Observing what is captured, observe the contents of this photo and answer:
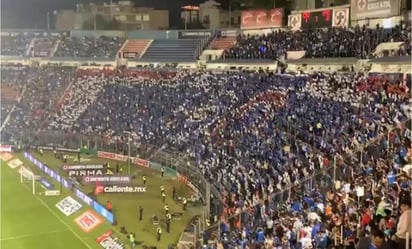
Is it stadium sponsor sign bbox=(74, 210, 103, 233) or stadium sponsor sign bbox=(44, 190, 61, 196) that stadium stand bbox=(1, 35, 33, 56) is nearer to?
stadium sponsor sign bbox=(44, 190, 61, 196)

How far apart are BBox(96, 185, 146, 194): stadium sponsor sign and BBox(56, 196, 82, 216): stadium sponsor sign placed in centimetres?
65

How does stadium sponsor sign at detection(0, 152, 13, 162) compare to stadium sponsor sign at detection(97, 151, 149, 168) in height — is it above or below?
above

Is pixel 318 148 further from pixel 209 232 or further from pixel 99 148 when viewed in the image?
pixel 99 148

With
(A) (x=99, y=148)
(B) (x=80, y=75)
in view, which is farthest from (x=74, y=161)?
(B) (x=80, y=75)

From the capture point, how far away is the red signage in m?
22.5

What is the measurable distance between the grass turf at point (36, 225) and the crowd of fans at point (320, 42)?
8256 millimetres

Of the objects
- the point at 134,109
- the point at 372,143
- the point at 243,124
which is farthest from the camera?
the point at 134,109

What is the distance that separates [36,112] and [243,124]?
9477mm

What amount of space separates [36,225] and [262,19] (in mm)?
14862

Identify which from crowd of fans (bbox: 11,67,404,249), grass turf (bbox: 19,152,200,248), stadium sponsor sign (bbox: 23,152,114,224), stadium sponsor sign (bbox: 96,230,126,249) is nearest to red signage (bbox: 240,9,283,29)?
crowd of fans (bbox: 11,67,404,249)

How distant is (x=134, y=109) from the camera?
19719 millimetres

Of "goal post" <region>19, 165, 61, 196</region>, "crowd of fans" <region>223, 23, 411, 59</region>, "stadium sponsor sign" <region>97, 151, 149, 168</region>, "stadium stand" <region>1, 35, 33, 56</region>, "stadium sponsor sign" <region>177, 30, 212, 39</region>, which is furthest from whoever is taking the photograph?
"stadium sponsor sign" <region>177, 30, 212, 39</region>

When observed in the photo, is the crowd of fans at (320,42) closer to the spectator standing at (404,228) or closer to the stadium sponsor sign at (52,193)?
the stadium sponsor sign at (52,193)

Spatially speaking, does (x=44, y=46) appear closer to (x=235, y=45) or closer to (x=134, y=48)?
(x=134, y=48)
